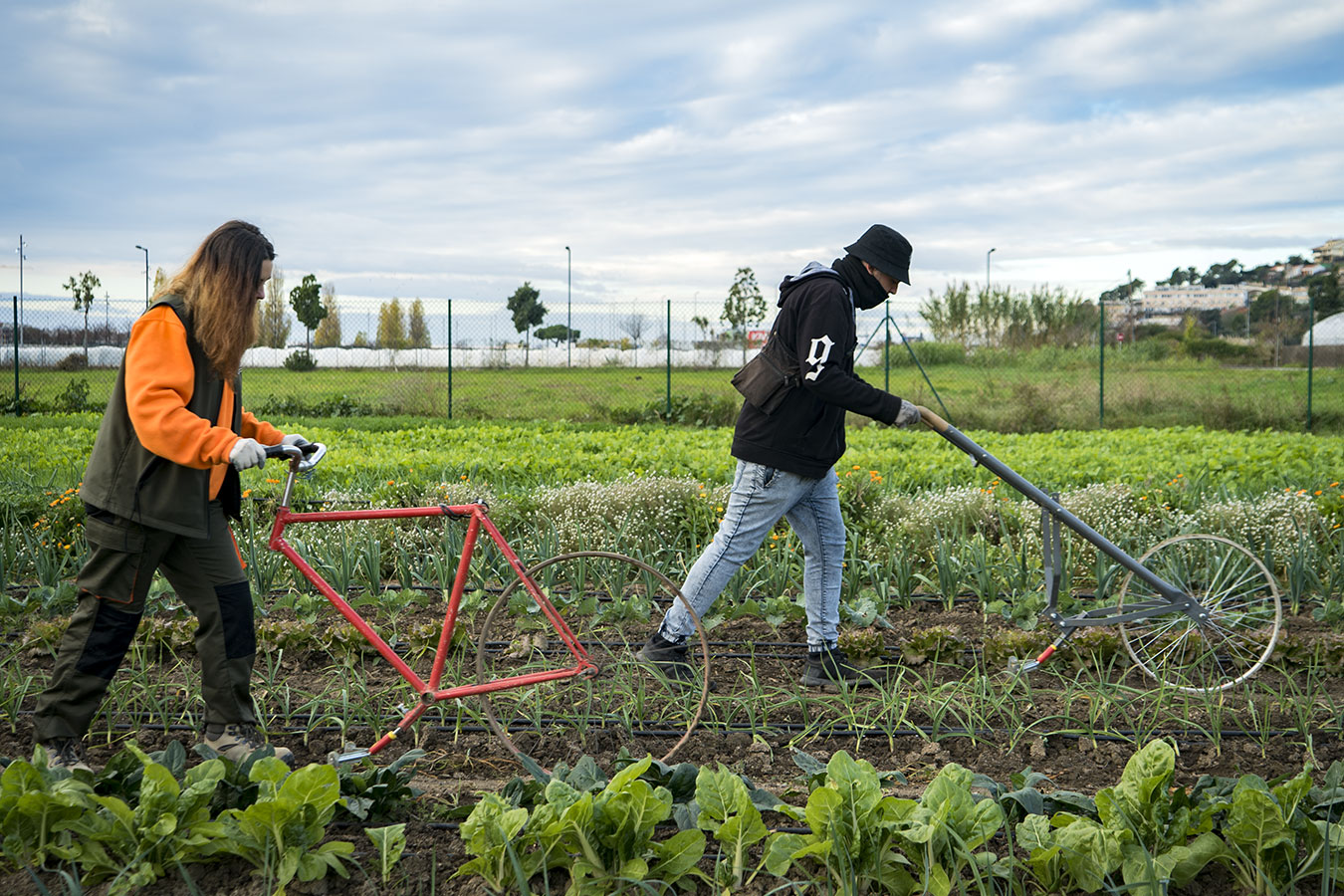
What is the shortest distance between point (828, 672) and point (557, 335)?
49.1 feet

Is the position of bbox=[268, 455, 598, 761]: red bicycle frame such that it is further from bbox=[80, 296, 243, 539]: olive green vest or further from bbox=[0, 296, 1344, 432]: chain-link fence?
bbox=[0, 296, 1344, 432]: chain-link fence

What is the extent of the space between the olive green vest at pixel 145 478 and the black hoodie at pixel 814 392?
1.72 meters

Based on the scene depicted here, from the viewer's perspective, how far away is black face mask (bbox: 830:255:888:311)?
3.56 m

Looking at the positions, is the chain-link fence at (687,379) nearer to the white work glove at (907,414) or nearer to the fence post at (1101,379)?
the fence post at (1101,379)

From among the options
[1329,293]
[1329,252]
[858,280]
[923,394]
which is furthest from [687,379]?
[1329,252]

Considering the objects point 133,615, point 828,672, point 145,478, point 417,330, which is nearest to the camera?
point 145,478

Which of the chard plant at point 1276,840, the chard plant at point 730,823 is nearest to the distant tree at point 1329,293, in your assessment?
the chard plant at point 1276,840

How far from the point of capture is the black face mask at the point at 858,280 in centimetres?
356

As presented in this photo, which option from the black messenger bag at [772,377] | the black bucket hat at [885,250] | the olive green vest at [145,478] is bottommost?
the olive green vest at [145,478]

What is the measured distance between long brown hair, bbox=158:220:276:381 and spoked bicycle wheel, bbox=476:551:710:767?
108 centimetres

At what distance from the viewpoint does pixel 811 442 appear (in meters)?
3.50

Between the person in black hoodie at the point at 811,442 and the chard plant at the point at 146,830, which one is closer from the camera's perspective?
the chard plant at the point at 146,830

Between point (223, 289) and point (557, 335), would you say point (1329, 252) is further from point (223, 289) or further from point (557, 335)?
point (223, 289)

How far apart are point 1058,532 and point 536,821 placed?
2.29 m
